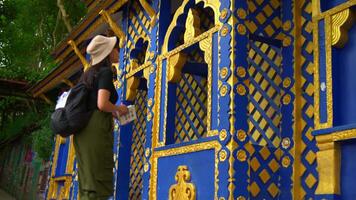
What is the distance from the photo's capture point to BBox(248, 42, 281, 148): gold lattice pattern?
4613mm

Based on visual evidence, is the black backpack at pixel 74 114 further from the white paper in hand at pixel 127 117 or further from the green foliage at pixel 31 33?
the green foliage at pixel 31 33

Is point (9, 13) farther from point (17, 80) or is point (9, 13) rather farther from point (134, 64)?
point (134, 64)

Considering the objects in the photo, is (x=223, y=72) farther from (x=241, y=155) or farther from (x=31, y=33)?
(x=31, y=33)

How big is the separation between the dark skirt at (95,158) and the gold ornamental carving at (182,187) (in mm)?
1340

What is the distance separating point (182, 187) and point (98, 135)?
1578 mm

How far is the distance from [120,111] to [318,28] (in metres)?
1.95

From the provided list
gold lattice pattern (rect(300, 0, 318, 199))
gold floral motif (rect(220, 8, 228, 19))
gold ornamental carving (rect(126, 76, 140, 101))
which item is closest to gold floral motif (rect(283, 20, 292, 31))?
gold lattice pattern (rect(300, 0, 318, 199))

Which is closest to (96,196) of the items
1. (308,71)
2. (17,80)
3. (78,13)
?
(308,71)

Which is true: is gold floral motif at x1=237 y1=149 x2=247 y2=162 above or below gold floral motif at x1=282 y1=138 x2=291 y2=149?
below

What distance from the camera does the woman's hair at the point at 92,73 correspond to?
3.58 meters

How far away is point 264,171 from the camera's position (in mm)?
4348

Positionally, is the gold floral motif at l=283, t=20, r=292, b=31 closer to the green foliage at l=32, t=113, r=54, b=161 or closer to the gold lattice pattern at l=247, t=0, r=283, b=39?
the gold lattice pattern at l=247, t=0, r=283, b=39

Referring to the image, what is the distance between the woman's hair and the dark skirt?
22 cm

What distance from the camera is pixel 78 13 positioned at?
21.3 meters
